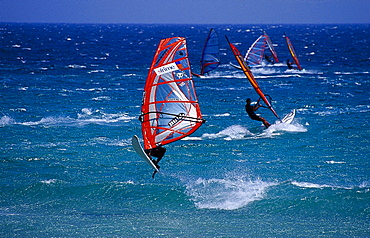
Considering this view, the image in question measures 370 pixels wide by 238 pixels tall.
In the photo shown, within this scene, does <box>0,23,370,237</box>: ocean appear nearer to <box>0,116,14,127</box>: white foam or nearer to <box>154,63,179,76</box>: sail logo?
<box>0,116,14,127</box>: white foam

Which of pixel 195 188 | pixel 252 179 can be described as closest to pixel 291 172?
pixel 252 179

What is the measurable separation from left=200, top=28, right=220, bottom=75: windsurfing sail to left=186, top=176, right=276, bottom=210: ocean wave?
1359 cm

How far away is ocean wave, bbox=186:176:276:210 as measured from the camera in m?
11.8

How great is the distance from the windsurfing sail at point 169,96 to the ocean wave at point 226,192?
178 centimetres

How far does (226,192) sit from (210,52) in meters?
16.2

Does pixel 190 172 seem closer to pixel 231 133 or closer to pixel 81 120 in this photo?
pixel 231 133

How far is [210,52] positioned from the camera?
2766 centimetres

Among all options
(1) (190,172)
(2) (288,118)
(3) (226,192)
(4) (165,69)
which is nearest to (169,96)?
(4) (165,69)

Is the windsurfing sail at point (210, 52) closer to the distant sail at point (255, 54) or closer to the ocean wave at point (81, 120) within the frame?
the distant sail at point (255, 54)

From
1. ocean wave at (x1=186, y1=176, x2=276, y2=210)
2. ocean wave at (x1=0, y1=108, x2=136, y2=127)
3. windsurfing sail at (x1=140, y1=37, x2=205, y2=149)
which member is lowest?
ocean wave at (x1=0, y1=108, x2=136, y2=127)

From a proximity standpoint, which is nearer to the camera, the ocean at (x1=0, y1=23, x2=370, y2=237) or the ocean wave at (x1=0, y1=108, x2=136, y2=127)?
the ocean at (x1=0, y1=23, x2=370, y2=237)

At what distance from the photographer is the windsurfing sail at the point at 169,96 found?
11.2 meters

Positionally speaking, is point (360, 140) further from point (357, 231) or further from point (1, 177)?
point (1, 177)

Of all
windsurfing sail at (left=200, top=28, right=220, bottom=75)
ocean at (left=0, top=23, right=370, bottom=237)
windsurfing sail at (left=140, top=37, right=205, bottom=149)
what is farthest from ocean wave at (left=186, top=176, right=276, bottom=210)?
windsurfing sail at (left=200, top=28, right=220, bottom=75)
